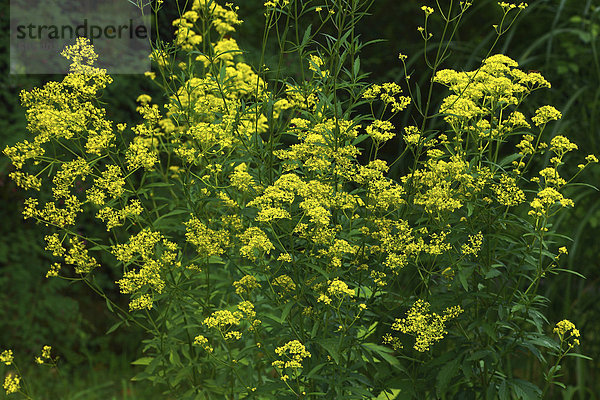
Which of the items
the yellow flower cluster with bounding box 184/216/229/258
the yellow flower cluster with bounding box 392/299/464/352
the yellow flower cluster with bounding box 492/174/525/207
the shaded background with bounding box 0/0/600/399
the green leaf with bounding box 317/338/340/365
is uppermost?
the yellow flower cluster with bounding box 492/174/525/207

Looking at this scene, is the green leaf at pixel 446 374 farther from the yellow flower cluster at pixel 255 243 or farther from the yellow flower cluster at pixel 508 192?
the yellow flower cluster at pixel 255 243

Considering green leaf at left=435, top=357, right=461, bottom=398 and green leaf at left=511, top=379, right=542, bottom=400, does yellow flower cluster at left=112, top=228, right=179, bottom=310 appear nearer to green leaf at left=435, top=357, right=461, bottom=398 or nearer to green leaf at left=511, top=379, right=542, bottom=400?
green leaf at left=435, top=357, right=461, bottom=398

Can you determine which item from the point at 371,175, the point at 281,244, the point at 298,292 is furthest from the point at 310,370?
the point at 371,175

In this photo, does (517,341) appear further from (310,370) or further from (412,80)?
(412,80)

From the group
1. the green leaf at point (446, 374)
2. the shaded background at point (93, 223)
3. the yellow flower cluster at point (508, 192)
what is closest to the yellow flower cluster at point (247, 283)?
the green leaf at point (446, 374)

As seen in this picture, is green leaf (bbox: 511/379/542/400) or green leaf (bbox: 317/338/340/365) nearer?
green leaf (bbox: 317/338/340/365)

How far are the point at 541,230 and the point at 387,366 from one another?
75cm

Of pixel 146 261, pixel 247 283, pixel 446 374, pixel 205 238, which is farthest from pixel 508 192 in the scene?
pixel 146 261

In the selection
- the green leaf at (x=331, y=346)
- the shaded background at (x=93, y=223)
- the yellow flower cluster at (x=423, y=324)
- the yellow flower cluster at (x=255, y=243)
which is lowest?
the shaded background at (x=93, y=223)

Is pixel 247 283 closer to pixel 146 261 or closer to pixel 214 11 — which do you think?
pixel 146 261

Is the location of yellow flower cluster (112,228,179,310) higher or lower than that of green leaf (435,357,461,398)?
higher

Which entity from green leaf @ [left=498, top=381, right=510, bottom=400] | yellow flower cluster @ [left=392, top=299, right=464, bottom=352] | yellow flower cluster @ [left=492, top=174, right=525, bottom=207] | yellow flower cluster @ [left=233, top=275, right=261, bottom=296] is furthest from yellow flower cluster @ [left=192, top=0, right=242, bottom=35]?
green leaf @ [left=498, top=381, right=510, bottom=400]

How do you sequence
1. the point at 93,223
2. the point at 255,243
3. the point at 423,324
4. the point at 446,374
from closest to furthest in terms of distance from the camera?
the point at 255,243
the point at 423,324
the point at 446,374
the point at 93,223

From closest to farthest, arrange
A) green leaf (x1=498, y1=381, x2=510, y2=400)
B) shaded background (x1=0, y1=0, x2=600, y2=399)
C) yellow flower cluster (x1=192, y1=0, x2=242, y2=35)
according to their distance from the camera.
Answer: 1. green leaf (x1=498, y1=381, x2=510, y2=400)
2. yellow flower cluster (x1=192, y1=0, x2=242, y2=35)
3. shaded background (x1=0, y1=0, x2=600, y2=399)
